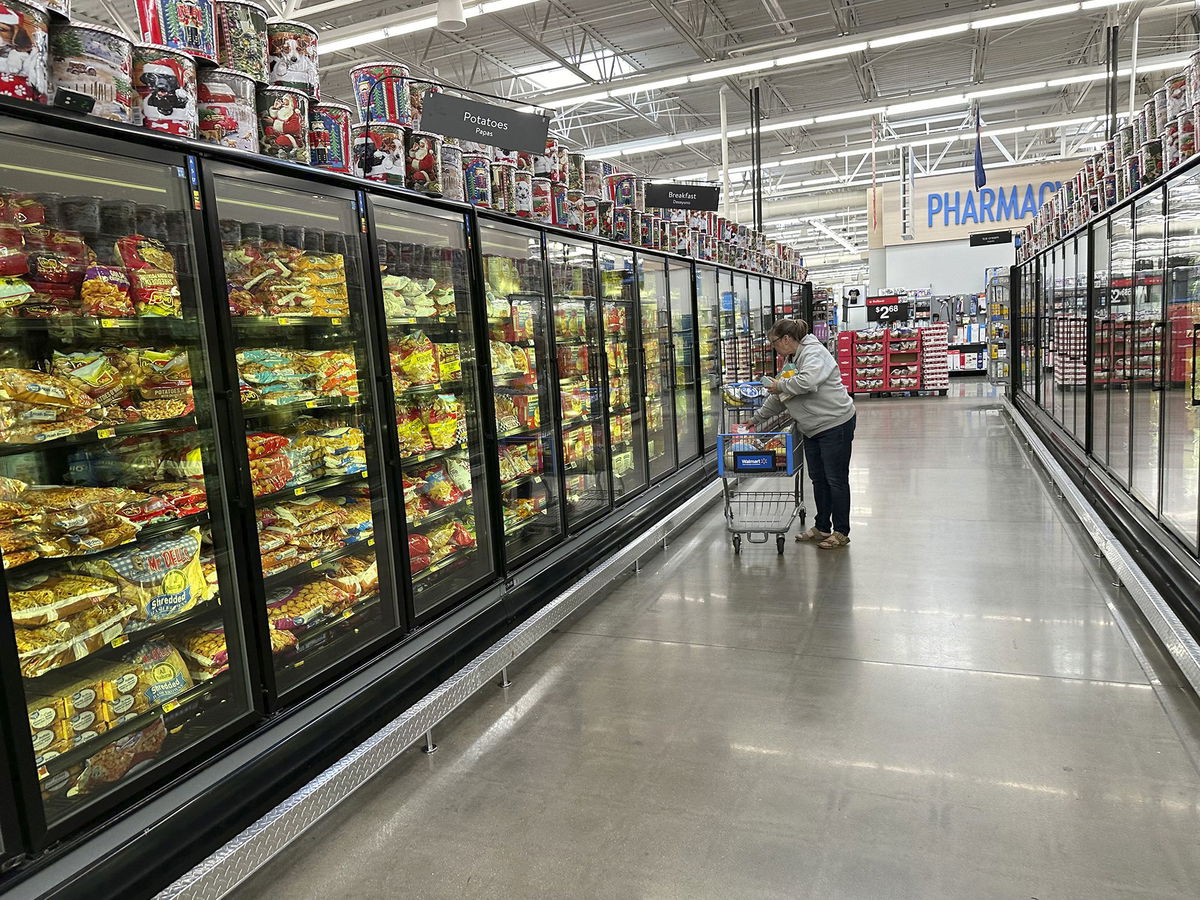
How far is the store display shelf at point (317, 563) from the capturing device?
3.15 m

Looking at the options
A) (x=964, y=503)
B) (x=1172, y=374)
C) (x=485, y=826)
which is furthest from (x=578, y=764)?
(x=964, y=503)

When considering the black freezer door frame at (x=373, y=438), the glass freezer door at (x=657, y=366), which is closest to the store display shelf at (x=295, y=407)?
the black freezer door frame at (x=373, y=438)

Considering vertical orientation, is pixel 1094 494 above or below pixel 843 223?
below

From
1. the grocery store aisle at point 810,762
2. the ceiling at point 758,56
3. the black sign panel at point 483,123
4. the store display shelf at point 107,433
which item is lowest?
the grocery store aisle at point 810,762

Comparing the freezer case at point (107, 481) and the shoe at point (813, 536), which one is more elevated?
the freezer case at point (107, 481)

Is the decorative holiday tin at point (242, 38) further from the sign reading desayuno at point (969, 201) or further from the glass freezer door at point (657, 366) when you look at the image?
the sign reading desayuno at point (969, 201)

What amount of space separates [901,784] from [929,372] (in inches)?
571

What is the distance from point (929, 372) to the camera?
1595 centimetres

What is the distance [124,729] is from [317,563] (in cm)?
95

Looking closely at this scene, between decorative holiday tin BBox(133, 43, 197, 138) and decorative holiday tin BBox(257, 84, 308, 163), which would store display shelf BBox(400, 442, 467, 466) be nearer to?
decorative holiday tin BBox(257, 84, 308, 163)

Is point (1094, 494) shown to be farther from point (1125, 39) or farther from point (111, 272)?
point (1125, 39)

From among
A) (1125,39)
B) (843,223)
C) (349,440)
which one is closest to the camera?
(349,440)

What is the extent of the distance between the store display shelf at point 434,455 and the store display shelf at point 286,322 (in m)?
0.64

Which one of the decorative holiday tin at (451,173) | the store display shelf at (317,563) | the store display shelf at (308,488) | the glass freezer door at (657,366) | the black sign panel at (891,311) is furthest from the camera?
the black sign panel at (891,311)
